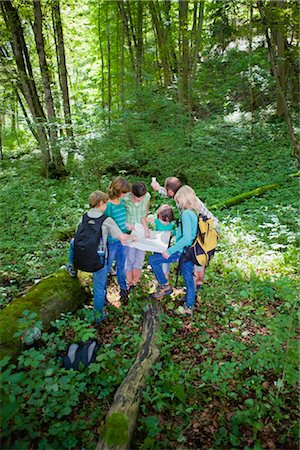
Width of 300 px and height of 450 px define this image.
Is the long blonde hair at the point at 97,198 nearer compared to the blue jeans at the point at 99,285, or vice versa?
the long blonde hair at the point at 97,198

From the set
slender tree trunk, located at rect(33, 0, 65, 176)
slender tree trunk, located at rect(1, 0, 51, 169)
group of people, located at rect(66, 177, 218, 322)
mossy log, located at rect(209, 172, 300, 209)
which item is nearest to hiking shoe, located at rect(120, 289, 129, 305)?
group of people, located at rect(66, 177, 218, 322)

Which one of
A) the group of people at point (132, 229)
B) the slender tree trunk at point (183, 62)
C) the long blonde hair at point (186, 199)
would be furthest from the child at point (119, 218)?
the slender tree trunk at point (183, 62)

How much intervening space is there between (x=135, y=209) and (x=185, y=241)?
1.03 meters

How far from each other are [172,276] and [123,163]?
21.6 feet

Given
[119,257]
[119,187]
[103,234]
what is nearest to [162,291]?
[119,257]

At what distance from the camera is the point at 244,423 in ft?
9.16

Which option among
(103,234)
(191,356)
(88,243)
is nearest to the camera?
(191,356)

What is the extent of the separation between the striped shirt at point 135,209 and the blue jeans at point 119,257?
0.43 meters

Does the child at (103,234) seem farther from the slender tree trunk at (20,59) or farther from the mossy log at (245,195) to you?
the slender tree trunk at (20,59)

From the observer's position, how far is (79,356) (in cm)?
330

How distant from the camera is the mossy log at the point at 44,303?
3268mm

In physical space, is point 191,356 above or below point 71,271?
below

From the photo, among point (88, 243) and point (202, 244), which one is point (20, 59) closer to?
point (88, 243)

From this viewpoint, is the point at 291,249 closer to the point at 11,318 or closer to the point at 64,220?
the point at 11,318
